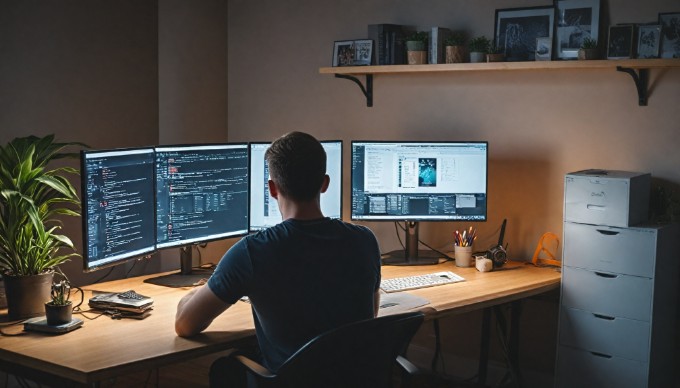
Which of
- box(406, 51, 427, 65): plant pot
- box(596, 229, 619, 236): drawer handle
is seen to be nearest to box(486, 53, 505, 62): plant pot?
box(406, 51, 427, 65): plant pot

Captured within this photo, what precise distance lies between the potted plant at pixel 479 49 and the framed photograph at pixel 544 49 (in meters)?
0.23

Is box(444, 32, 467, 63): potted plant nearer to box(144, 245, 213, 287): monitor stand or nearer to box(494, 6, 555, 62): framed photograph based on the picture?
box(494, 6, 555, 62): framed photograph

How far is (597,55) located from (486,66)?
18.3 inches

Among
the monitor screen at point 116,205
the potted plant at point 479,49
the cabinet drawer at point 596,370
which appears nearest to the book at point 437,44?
the potted plant at point 479,49

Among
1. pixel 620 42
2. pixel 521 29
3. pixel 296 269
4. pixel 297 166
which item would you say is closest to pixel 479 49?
pixel 521 29

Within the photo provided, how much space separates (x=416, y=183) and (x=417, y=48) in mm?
640

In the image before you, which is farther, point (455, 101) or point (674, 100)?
point (455, 101)

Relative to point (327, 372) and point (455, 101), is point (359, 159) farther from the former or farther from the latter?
point (327, 372)

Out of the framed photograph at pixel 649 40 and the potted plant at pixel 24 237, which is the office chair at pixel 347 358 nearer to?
the potted plant at pixel 24 237

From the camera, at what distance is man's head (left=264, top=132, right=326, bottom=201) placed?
7.73ft

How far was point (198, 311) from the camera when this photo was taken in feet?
8.12

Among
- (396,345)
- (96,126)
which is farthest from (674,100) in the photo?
(96,126)

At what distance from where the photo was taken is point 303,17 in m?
4.54

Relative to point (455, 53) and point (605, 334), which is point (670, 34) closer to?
point (455, 53)
